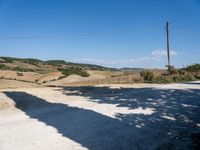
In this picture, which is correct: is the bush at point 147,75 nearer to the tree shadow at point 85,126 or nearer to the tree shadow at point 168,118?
the tree shadow at point 168,118

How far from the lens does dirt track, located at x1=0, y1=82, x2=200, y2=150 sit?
741 centimetres

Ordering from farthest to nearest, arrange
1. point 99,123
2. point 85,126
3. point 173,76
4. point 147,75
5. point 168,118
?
point 147,75
point 173,76
point 168,118
point 99,123
point 85,126

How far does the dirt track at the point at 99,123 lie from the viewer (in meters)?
7.41

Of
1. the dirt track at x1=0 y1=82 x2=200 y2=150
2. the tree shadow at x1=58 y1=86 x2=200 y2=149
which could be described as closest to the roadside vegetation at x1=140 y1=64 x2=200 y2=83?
the tree shadow at x1=58 y1=86 x2=200 y2=149

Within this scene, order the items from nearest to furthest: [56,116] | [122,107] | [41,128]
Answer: [41,128], [56,116], [122,107]

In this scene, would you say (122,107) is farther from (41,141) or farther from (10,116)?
(41,141)

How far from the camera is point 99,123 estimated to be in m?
9.37

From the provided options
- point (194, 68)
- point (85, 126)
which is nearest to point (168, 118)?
point (85, 126)

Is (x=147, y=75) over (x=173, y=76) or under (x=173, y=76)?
over

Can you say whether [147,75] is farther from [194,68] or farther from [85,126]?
[85,126]

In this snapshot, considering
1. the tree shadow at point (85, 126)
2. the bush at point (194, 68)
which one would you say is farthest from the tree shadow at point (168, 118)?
the bush at point (194, 68)

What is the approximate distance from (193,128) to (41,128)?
4.72 m

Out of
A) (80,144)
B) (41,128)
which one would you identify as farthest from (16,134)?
(80,144)

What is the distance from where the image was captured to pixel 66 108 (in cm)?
1232
